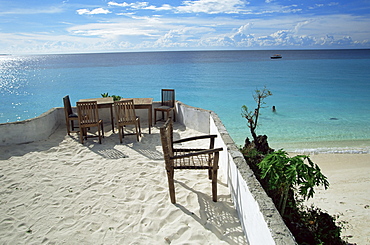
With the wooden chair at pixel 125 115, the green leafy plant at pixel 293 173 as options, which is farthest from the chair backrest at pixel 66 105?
the green leafy plant at pixel 293 173

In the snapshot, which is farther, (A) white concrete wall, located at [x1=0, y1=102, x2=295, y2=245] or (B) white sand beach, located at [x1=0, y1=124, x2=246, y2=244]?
(B) white sand beach, located at [x1=0, y1=124, x2=246, y2=244]

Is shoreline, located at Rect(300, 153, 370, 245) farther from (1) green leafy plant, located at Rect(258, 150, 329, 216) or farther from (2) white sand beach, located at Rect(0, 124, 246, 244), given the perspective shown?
(2) white sand beach, located at Rect(0, 124, 246, 244)

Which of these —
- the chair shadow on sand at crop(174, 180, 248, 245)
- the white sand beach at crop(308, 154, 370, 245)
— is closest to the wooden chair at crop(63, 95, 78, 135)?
the chair shadow on sand at crop(174, 180, 248, 245)

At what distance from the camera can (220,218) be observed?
3197 millimetres

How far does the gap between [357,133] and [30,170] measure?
13.2 m

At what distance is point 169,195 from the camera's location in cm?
369

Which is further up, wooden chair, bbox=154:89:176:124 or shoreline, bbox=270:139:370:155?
wooden chair, bbox=154:89:176:124

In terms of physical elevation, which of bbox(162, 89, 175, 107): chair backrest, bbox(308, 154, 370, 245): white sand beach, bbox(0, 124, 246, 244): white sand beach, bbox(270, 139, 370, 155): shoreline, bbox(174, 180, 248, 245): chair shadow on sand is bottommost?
bbox(270, 139, 370, 155): shoreline

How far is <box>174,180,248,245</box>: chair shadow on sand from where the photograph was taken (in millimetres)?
2871

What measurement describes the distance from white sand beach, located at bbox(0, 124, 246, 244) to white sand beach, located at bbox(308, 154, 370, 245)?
233cm

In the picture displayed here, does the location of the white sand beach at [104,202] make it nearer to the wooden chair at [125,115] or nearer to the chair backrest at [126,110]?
Answer: the wooden chair at [125,115]

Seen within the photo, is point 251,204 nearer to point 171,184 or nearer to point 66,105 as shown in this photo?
point 171,184

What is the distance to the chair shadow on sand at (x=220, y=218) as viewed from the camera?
9.42ft

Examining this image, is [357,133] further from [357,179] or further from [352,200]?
[352,200]
